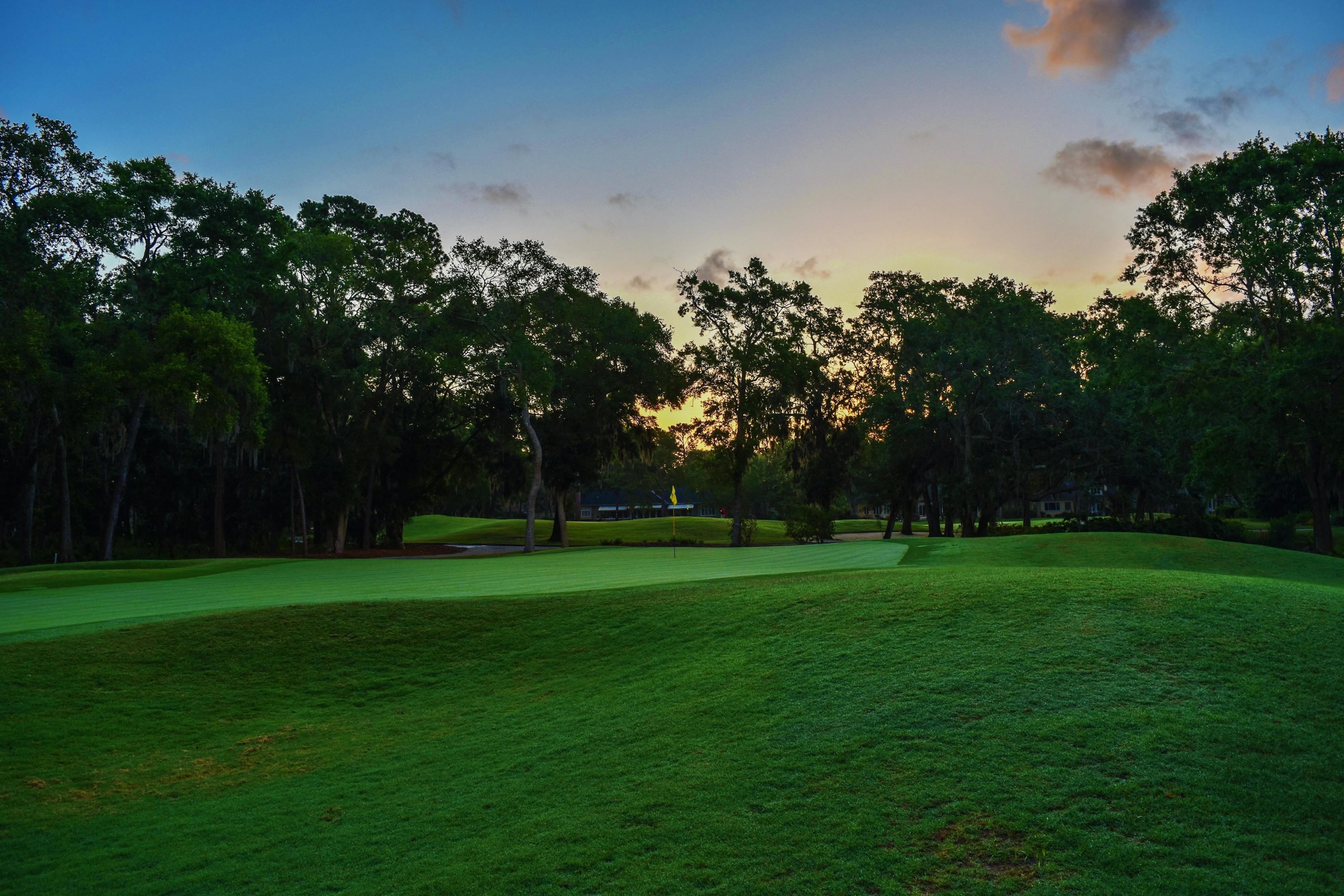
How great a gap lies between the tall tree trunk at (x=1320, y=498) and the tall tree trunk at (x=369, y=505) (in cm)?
4322

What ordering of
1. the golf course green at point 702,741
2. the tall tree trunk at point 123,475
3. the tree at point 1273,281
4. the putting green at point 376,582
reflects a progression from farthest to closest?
the tall tree trunk at point 123,475, the tree at point 1273,281, the putting green at point 376,582, the golf course green at point 702,741

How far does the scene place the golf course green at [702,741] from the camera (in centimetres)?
550

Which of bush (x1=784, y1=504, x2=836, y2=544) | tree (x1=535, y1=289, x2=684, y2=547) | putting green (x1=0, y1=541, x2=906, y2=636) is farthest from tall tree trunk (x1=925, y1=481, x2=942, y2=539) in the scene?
putting green (x1=0, y1=541, x2=906, y2=636)

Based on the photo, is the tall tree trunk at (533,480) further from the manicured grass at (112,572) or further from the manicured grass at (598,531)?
the manicured grass at (112,572)

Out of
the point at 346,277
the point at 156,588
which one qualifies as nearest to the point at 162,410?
the point at 346,277

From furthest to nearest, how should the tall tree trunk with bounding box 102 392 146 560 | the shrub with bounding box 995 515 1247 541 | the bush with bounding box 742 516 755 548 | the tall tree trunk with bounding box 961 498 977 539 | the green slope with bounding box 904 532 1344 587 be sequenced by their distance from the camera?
the bush with bounding box 742 516 755 548, the tall tree trunk with bounding box 961 498 977 539, the shrub with bounding box 995 515 1247 541, the tall tree trunk with bounding box 102 392 146 560, the green slope with bounding box 904 532 1344 587

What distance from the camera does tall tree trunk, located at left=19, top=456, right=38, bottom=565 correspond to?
123 ft

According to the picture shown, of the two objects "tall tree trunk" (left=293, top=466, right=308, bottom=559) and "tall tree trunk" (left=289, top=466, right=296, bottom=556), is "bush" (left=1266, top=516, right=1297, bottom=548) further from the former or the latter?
"tall tree trunk" (left=289, top=466, right=296, bottom=556)

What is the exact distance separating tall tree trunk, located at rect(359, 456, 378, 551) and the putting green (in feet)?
48.3

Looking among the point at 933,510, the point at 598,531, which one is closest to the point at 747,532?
the point at 933,510

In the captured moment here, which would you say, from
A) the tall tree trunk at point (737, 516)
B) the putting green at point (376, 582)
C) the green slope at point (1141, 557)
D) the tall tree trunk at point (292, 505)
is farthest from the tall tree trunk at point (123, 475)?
the green slope at point (1141, 557)

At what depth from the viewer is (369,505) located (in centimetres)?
4812

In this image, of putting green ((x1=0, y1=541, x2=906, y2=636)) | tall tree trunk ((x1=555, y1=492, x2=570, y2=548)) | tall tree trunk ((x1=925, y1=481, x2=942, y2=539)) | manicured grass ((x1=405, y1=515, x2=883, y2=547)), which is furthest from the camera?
manicured grass ((x1=405, y1=515, x2=883, y2=547))

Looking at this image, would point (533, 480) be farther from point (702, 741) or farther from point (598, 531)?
point (702, 741)
